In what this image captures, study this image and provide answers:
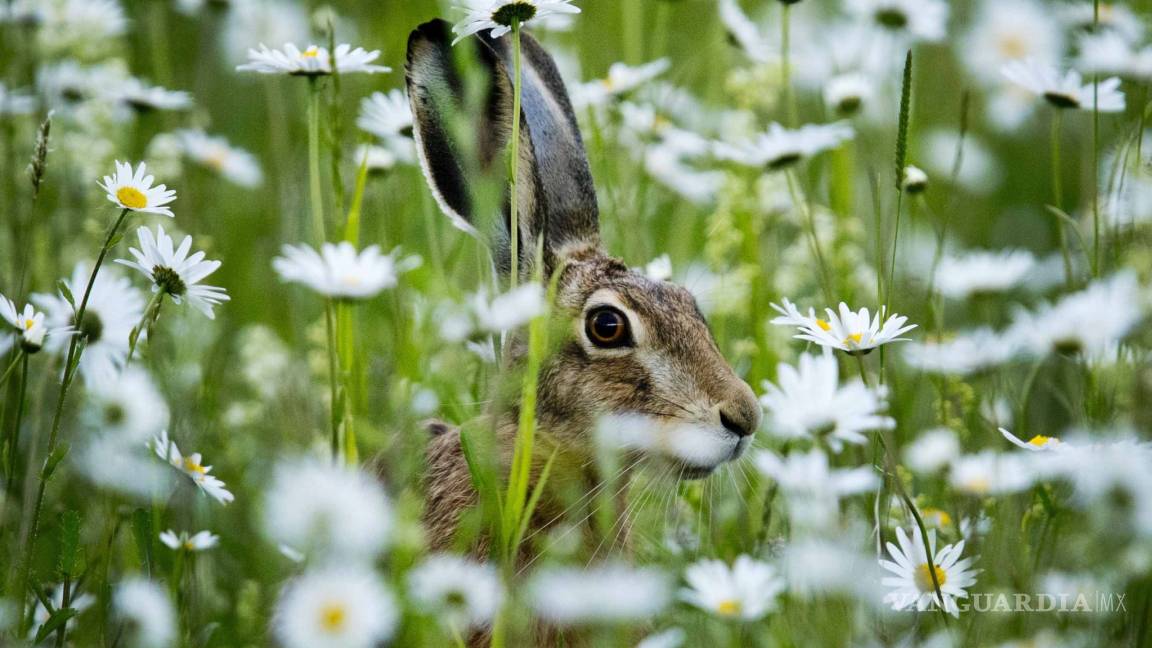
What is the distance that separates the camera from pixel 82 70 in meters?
5.67

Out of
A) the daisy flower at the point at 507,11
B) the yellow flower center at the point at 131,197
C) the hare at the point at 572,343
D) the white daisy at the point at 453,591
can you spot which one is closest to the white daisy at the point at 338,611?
the white daisy at the point at 453,591

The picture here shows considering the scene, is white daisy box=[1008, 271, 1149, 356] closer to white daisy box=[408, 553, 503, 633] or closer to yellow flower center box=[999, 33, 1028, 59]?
white daisy box=[408, 553, 503, 633]

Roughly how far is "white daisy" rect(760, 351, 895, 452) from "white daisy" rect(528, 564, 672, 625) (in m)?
0.52

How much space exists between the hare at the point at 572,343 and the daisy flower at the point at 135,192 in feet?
3.03

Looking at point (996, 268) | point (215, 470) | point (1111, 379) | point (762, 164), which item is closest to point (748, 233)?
point (762, 164)

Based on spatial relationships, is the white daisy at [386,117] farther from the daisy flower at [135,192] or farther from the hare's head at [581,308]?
the daisy flower at [135,192]

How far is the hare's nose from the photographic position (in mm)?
3684

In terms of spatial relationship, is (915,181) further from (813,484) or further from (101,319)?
(101,319)

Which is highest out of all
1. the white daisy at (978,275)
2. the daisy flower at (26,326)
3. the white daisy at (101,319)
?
the daisy flower at (26,326)

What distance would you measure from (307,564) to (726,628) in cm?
100

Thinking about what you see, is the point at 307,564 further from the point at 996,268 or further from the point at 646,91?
the point at 646,91

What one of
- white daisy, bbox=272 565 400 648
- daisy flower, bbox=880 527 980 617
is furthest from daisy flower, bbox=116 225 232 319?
daisy flower, bbox=880 527 980 617

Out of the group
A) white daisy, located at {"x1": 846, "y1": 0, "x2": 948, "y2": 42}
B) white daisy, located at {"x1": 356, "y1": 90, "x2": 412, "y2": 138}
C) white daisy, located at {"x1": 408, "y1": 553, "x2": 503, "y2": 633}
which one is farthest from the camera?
white daisy, located at {"x1": 846, "y1": 0, "x2": 948, "y2": 42}

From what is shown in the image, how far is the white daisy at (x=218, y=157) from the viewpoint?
18.5 feet
